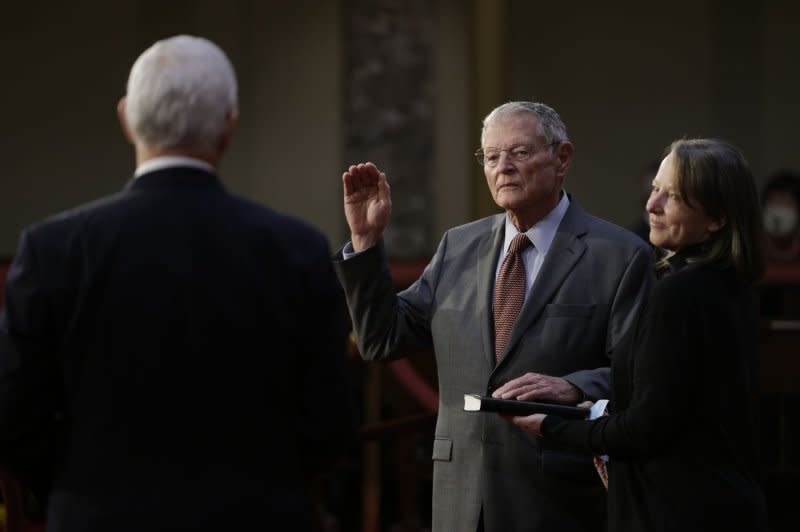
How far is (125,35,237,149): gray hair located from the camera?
7.02 feet

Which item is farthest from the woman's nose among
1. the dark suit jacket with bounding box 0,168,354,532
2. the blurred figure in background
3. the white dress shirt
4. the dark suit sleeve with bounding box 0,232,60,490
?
the blurred figure in background

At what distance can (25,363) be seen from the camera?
209 centimetres

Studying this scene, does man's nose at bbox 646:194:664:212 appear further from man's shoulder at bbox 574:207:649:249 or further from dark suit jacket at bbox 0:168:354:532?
dark suit jacket at bbox 0:168:354:532

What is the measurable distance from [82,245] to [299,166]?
918 centimetres

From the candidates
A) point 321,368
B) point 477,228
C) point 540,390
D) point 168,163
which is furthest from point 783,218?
point 168,163

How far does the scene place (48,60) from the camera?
11.3m

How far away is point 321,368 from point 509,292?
3.97 feet

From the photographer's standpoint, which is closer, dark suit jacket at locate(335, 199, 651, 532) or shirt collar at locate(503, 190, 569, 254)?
dark suit jacket at locate(335, 199, 651, 532)

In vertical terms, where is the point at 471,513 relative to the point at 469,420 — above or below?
below

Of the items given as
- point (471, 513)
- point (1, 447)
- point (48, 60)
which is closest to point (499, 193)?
point (471, 513)

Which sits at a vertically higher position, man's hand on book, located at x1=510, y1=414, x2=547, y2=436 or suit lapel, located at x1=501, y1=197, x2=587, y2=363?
suit lapel, located at x1=501, y1=197, x2=587, y2=363

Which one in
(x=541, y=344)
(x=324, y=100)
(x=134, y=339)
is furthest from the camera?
(x=324, y=100)

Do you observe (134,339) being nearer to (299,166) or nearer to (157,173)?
(157,173)

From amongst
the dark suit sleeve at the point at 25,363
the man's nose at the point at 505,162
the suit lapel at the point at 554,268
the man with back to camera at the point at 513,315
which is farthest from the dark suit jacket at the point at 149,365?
the man's nose at the point at 505,162
